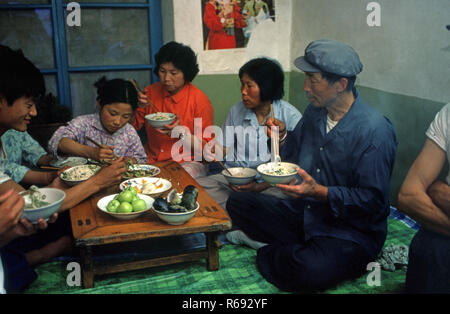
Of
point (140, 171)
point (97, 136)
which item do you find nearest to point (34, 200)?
point (140, 171)

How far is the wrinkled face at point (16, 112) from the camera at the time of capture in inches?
85.5

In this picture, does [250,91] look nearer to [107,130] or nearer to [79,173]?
[107,130]

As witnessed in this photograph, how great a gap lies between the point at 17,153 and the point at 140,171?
2.98 feet

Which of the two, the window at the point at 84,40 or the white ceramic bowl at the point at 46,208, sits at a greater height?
the window at the point at 84,40

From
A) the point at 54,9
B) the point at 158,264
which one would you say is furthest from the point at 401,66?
the point at 54,9

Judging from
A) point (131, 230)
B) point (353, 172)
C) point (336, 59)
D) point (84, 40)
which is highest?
point (84, 40)

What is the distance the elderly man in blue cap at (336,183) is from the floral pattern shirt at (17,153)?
1.75 metres

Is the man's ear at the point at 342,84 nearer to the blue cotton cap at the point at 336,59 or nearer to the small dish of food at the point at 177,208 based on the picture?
the blue cotton cap at the point at 336,59

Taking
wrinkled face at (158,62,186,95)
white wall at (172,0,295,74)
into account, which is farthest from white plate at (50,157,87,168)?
white wall at (172,0,295,74)

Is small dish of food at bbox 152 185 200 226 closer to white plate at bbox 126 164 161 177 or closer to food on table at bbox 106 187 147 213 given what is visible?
food on table at bbox 106 187 147 213

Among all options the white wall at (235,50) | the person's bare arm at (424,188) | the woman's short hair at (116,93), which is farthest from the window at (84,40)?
the person's bare arm at (424,188)

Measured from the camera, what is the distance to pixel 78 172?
2801 millimetres

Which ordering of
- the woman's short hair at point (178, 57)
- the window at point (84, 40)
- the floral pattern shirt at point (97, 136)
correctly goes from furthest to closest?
1. the window at point (84, 40)
2. the woman's short hair at point (178, 57)
3. the floral pattern shirt at point (97, 136)

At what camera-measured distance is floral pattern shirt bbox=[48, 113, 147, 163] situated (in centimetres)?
326
